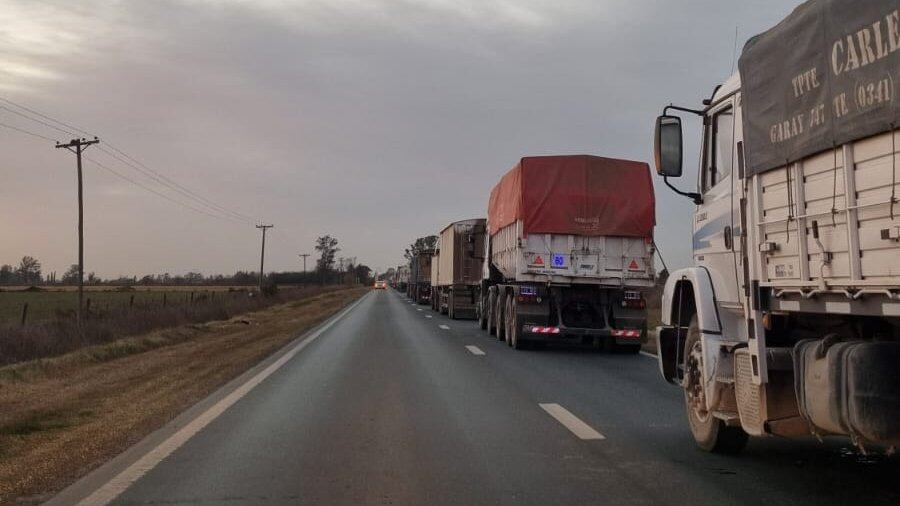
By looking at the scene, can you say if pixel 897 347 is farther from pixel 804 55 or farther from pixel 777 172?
pixel 804 55

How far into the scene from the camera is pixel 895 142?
422 cm

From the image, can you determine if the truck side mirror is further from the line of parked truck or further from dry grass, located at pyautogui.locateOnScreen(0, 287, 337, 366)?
dry grass, located at pyautogui.locateOnScreen(0, 287, 337, 366)

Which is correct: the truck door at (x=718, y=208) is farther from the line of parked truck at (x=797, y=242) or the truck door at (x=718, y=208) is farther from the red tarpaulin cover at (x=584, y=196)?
the red tarpaulin cover at (x=584, y=196)

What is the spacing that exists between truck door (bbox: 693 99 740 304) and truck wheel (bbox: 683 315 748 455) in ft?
1.96

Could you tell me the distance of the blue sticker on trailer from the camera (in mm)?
17641

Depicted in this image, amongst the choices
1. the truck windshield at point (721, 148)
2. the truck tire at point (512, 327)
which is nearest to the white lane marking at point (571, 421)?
the truck windshield at point (721, 148)

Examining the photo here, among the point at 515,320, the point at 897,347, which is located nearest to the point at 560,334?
the point at 515,320

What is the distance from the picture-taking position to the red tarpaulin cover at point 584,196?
17641 millimetres

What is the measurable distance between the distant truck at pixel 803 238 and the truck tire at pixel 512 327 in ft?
33.5

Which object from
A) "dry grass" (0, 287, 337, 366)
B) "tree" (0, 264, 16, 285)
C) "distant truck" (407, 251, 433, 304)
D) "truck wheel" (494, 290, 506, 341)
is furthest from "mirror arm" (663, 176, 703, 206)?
"tree" (0, 264, 16, 285)

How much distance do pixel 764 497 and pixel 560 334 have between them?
12.1m

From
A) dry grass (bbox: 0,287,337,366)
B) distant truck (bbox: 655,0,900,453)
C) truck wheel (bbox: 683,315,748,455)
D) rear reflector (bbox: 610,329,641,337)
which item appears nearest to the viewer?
distant truck (bbox: 655,0,900,453)

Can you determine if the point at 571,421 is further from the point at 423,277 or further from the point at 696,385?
the point at 423,277

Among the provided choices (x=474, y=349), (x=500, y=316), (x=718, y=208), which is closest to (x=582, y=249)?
(x=474, y=349)
